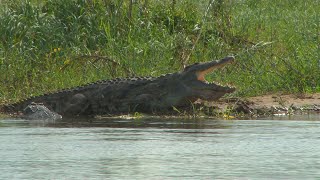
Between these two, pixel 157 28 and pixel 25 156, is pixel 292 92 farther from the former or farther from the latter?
pixel 25 156

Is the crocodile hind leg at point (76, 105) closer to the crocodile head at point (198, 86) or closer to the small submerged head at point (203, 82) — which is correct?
the crocodile head at point (198, 86)

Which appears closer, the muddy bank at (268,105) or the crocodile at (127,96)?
the muddy bank at (268,105)

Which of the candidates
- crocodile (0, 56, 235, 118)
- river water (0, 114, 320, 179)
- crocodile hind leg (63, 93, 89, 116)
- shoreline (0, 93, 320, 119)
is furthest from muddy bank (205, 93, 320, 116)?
crocodile hind leg (63, 93, 89, 116)

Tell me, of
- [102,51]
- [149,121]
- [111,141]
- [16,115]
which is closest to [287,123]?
[149,121]

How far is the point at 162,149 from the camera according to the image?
9.21 meters

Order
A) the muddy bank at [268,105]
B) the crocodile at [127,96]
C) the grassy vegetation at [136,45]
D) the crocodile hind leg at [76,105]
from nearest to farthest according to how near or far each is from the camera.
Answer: the muddy bank at [268,105], the crocodile at [127,96], the crocodile hind leg at [76,105], the grassy vegetation at [136,45]

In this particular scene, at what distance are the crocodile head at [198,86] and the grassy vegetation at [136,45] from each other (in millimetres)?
1095

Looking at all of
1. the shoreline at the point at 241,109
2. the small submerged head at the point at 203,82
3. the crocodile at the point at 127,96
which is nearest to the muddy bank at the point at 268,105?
the shoreline at the point at 241,109

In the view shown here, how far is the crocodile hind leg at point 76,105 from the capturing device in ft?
45.6

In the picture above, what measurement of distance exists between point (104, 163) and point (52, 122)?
179 inches

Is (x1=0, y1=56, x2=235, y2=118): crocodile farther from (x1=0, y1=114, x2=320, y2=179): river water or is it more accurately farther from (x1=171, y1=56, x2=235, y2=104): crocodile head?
(x1=0, y1=114, x2=320, y2=179): river water

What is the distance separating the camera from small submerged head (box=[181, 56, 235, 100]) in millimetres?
13328

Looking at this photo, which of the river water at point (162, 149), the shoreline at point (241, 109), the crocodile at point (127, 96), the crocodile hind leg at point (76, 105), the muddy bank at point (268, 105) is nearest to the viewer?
the river water at point (162, 149)

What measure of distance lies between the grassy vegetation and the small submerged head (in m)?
1.09
